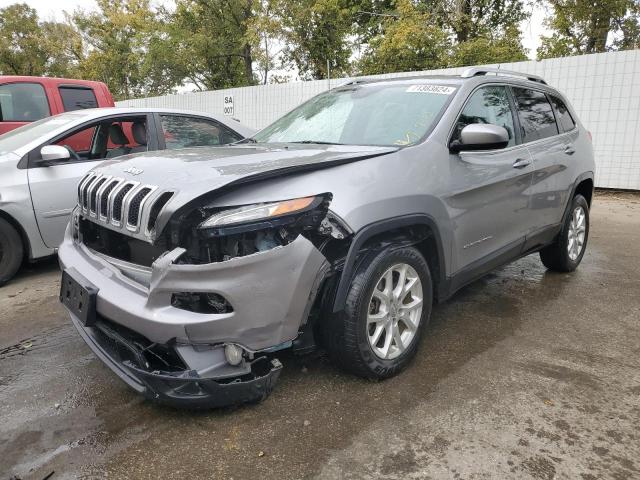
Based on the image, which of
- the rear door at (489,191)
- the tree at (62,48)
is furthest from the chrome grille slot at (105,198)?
the tree at (62,48)

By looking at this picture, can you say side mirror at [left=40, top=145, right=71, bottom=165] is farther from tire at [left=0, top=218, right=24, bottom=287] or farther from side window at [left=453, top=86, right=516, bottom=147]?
side window at [left=453, top=86, right=516, bottom=147]

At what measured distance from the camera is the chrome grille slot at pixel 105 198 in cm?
246

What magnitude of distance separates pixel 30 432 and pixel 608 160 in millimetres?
10108

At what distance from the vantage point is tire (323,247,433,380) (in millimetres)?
2428

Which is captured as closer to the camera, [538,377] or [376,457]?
[376,457]

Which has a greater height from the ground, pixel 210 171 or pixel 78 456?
pixel 210 171

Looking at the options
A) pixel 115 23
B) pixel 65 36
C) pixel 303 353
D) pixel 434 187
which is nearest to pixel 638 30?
pixel 434 187

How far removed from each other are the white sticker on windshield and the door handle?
0.78 metres

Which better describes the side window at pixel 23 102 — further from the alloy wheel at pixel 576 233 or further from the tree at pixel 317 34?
the tree at pixel 317 34

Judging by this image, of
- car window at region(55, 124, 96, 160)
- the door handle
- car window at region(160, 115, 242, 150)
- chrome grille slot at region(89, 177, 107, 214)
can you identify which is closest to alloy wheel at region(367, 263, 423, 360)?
the door handle

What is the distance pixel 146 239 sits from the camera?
2166mm

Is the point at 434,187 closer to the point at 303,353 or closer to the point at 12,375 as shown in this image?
the point at 303,353

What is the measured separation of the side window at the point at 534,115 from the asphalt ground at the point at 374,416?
1531 mm

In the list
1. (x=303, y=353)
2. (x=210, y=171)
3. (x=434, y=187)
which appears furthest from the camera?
(x=434, y=187)
